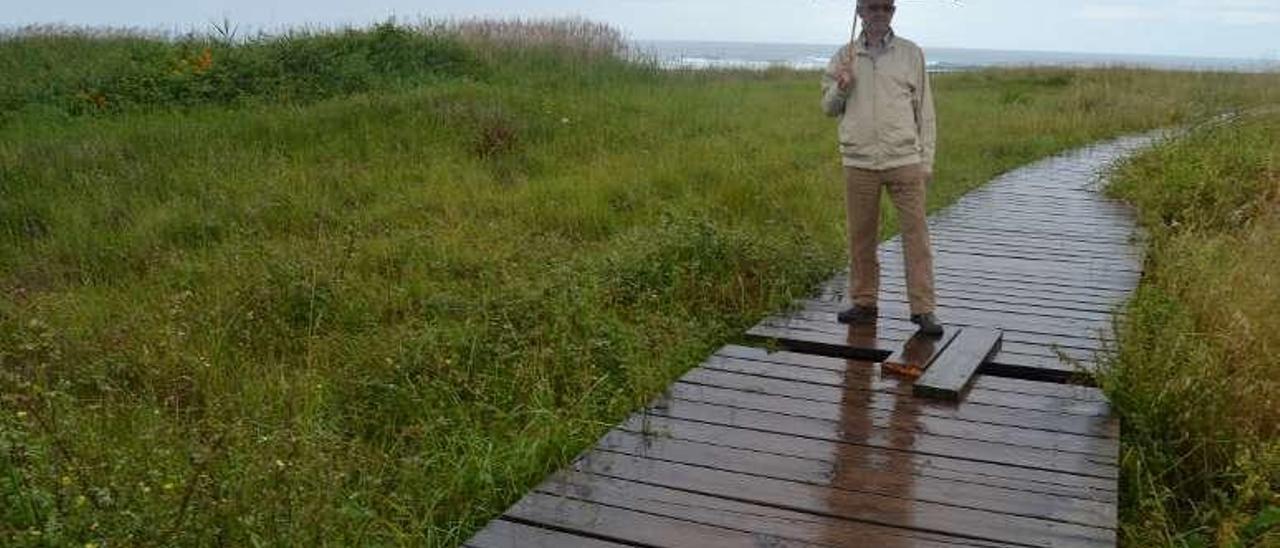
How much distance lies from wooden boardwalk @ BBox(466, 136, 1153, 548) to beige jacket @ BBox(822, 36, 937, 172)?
889 millimetres

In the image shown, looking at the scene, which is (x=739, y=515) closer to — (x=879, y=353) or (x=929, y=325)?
(x=879, y=353)

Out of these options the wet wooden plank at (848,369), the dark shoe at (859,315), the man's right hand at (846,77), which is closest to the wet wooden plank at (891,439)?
the wet wooden plank at (848,369)

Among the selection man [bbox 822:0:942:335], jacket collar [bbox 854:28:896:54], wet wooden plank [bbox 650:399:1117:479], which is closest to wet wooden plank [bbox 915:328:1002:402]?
man [bbox 822:0:942:335]

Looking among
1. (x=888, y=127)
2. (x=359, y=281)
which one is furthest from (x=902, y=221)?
(x=359, y=281)

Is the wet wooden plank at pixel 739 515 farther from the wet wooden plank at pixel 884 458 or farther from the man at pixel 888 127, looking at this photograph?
the man at pixel 888 127

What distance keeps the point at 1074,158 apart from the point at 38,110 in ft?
41.0

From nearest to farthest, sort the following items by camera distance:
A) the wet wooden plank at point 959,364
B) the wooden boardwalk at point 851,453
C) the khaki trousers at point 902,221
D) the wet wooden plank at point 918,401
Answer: the wooden boardwalk at point 851,453
the wet wooden plank at point 918,401
the wet wooden plank at point 959,364
the khaki trousers at point 902,221

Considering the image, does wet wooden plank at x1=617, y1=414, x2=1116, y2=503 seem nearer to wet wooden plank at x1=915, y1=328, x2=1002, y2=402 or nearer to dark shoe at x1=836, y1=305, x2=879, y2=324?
wet wooden plank at x1=915, y1=328, x2=1002, y2=402

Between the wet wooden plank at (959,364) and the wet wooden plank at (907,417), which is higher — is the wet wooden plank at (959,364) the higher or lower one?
the higher one

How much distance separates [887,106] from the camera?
495 centimetres

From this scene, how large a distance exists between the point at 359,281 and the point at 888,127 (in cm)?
347

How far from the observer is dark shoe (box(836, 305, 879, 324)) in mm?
5520

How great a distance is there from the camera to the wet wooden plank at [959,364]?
14.4 ft

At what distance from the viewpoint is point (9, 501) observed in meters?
3.20
